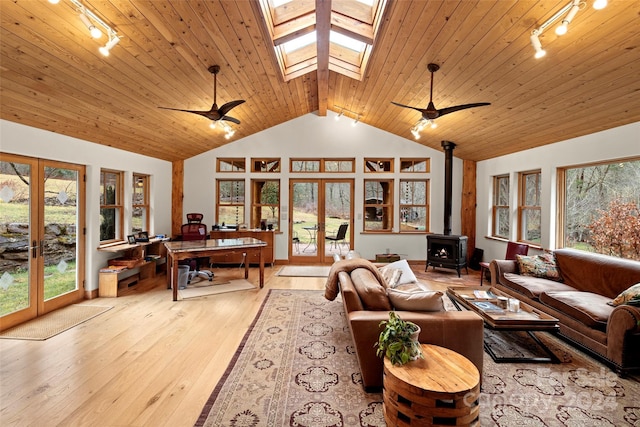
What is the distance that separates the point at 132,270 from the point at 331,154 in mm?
4607

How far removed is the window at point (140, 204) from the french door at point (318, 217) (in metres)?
3.02

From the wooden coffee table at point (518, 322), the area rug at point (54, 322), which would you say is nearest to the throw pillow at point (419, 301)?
the wooden coffee table at point (518, 322)

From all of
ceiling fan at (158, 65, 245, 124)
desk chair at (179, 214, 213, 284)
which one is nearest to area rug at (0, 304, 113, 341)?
desk chair at (179, 214, 213, 284)

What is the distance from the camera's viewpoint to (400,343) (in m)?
1.94

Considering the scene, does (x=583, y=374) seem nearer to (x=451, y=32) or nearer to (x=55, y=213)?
(x=451, y=32)

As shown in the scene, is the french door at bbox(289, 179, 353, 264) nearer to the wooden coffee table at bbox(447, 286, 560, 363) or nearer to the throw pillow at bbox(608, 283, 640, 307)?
the wooden coffee table at bbox(447, 286, 560, 363)

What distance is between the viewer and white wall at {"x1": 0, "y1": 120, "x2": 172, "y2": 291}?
11.2 feet

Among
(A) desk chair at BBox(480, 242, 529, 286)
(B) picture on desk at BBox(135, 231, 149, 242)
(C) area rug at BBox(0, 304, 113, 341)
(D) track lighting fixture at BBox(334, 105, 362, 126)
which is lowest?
(C) area rug at BBox(0, 304, 113, 341)

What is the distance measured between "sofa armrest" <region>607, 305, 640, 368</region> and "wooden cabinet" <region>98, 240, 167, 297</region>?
5956 mm

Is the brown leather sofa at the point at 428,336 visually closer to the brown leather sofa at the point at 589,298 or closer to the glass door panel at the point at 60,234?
the brown leather sofa at the point at 589,298

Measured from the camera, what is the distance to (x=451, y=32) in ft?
9.40

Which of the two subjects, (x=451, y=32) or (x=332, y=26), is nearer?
(x=451, y=32)

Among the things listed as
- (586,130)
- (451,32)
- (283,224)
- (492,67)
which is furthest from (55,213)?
(586,130)

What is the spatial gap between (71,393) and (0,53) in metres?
2.72
